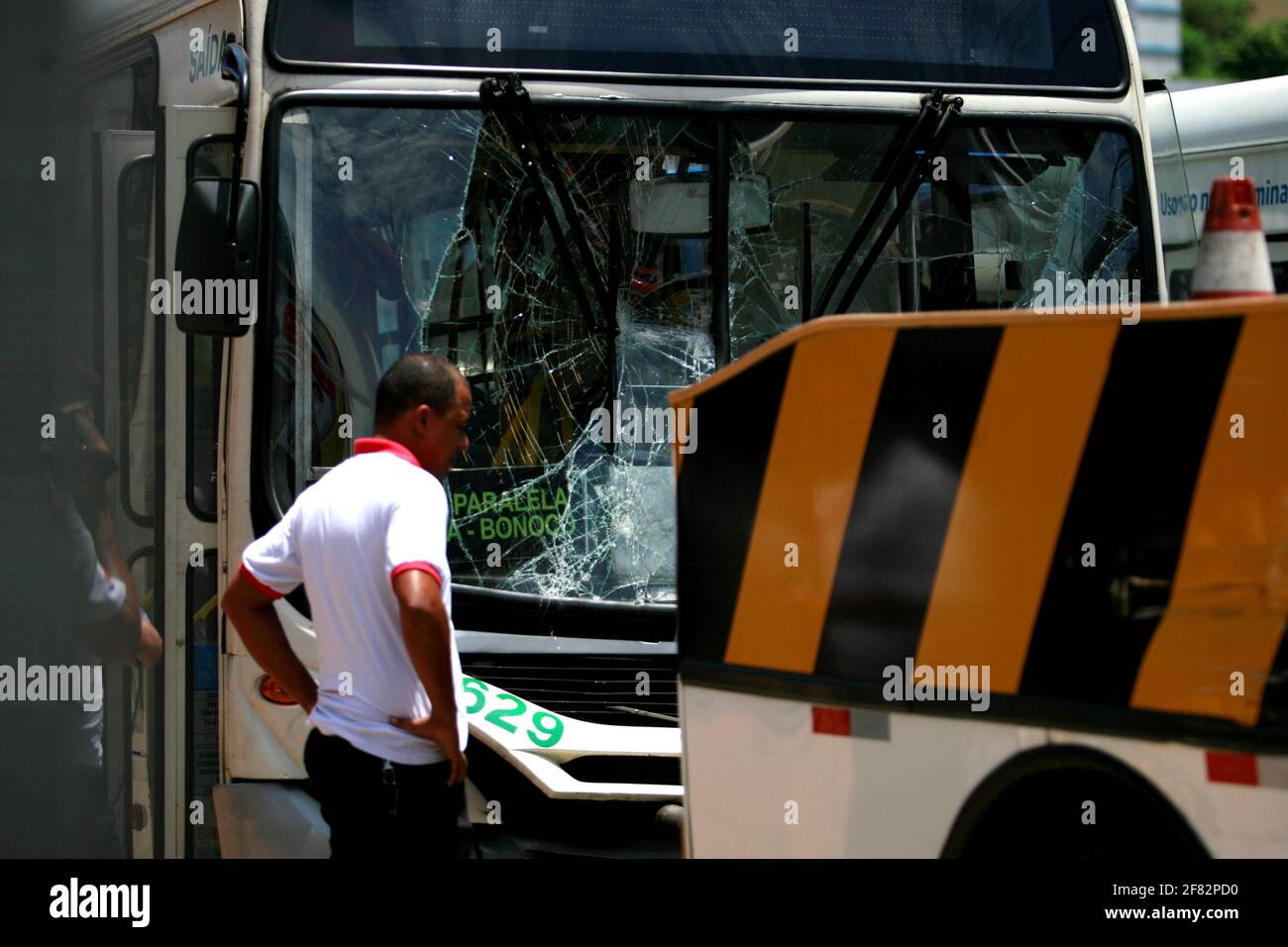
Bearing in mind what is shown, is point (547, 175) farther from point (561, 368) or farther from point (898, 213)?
point (898, 213)

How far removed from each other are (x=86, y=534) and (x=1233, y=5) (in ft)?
91.5

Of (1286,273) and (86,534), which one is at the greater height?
(1286,273)

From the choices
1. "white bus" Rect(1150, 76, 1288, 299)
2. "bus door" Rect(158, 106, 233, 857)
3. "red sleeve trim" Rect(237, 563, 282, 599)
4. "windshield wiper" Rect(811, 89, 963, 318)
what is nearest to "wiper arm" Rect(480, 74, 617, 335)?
"windshield wiper" Rect(811, 89, 963, 318)

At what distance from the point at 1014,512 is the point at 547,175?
226cm

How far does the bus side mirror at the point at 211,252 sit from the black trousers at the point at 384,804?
4.63 ft

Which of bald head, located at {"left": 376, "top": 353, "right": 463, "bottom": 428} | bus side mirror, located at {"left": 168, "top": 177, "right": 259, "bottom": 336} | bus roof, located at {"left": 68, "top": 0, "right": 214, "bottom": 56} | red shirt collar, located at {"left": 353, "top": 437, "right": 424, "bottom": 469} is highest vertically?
bus roof, located at {"left": 68, "top": 0, "right": 214, "bottom": 56}

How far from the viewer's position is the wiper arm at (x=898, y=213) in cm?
465

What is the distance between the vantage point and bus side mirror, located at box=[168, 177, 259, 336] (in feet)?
14.2

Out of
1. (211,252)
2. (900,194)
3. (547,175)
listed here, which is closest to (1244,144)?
(900,194)

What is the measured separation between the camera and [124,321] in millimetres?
4949

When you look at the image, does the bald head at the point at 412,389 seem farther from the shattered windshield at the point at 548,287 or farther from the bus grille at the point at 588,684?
the bus grille at the point at 588,684

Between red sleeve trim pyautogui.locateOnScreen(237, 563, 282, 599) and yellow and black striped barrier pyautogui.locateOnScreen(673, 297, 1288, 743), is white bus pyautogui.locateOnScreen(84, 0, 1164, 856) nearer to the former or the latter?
red sleeve trim pyautogui.locateOnScreen(237, 563, 282, 599)
